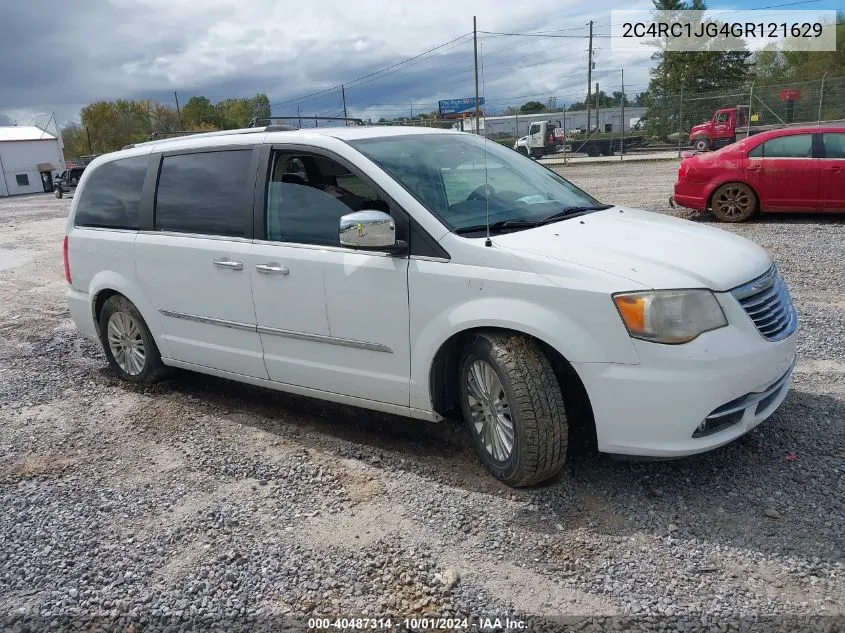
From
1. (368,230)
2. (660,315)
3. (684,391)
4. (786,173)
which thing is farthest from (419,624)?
(786,173)

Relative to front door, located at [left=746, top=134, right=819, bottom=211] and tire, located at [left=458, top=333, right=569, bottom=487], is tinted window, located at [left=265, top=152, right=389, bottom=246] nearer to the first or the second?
tire, located at [left=458, top=333, right=569, bottom=487]

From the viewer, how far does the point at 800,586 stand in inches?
108

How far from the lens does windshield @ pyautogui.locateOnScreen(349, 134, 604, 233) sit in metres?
3.85

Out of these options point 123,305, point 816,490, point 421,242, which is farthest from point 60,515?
point 816,490

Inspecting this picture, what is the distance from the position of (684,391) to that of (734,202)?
9436 mm

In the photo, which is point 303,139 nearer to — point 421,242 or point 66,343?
point 421,242

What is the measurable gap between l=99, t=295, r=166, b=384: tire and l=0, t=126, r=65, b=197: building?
56387mm

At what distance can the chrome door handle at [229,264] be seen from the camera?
4.36 meters

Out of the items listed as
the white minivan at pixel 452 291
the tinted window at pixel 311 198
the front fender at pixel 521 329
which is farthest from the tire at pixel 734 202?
the front fender at pixel 521 329

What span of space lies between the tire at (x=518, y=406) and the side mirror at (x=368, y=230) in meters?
0.69

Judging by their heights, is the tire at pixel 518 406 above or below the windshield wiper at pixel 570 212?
below

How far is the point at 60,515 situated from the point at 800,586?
349 centimetres

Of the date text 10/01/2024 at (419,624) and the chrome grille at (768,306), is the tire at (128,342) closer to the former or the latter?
the date text 10/01/2024 at (419,624)

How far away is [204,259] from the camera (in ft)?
15.0
